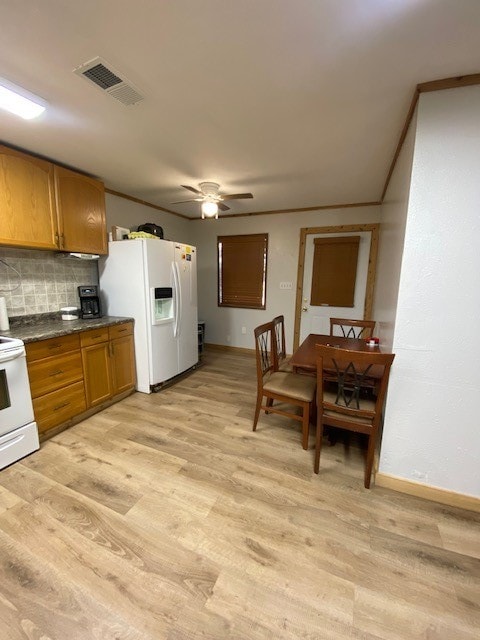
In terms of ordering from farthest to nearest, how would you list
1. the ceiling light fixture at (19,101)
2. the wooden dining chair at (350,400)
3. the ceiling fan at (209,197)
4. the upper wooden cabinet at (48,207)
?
the ceiling fan at (209,197), the upper wooden cabinet at (48,207), the wooden dining chair at (350,400), the ceiling light fixture at (19,101)

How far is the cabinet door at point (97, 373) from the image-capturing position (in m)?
2.57

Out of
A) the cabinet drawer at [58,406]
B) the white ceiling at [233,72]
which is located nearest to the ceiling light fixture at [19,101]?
the white ceiling at [233,72]

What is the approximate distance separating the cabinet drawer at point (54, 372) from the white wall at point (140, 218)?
5.89ft

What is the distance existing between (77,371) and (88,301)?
35.2 inches

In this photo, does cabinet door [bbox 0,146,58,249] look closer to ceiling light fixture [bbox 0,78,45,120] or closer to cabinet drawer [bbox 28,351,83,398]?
ceiling light fixture [bbox 0,78,45,120]

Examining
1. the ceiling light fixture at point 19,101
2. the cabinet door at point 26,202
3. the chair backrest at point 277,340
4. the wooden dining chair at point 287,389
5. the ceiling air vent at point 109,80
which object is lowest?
the wooden dining chair at point 287,389

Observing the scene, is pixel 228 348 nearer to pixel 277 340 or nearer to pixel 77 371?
pixel 277 340

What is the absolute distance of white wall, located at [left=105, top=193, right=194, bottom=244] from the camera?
340 centimetres

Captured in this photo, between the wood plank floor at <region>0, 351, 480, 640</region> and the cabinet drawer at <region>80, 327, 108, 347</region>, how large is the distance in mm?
886

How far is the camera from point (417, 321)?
1.58 meters

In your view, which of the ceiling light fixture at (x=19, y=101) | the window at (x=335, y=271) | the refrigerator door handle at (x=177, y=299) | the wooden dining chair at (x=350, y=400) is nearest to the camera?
the ceiling light fixture at (x=19, y=101)

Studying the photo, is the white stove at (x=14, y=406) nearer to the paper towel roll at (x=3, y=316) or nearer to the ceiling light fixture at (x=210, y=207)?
the paper towel roll at (x=3, y=316)

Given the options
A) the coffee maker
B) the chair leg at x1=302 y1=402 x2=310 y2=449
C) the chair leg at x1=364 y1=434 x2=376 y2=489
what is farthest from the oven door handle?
the chair leg at x1=364 y1=434 x2=376 y2=489

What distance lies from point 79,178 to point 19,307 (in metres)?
1.43
